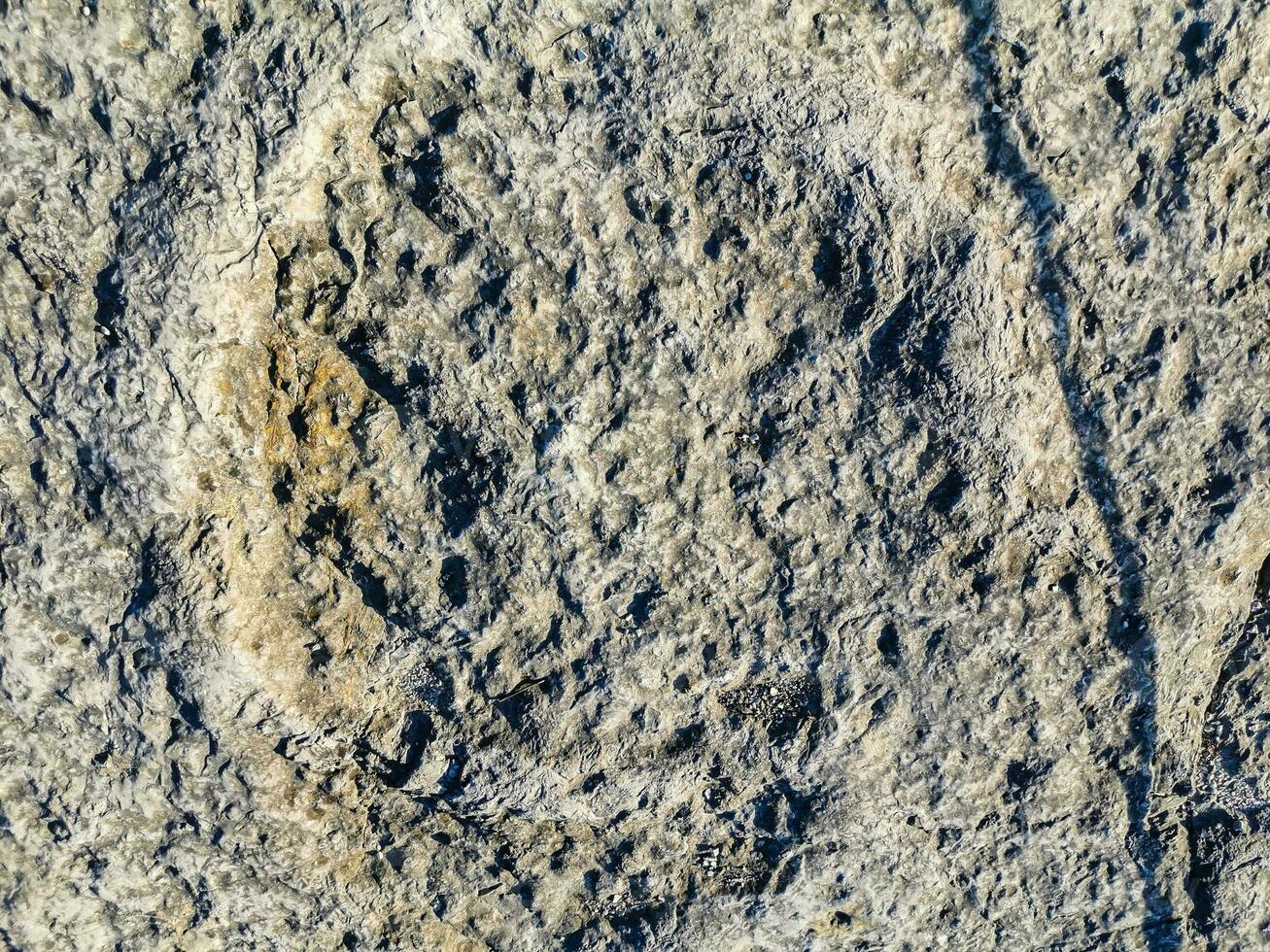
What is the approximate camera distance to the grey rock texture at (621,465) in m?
3.09

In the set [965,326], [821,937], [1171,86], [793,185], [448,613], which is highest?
[1171,86]

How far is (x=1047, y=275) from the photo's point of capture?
3.30 meters

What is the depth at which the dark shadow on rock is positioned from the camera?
126 inches

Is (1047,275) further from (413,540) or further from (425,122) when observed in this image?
(413,540)

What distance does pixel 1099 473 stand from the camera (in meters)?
3.45

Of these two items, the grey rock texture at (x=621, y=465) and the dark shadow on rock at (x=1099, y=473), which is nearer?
the grey rock texture at (x=621, y=465)

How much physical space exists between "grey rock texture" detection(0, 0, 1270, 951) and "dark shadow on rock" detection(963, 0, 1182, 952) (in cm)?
2

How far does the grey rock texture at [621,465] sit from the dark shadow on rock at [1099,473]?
0.06 ft

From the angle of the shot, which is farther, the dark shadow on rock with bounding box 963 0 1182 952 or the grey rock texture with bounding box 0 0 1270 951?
the dark shadow on rock with bounding box 963 0 1182 952

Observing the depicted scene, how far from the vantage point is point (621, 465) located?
3.36m

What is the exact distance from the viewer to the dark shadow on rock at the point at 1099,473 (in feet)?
10.5

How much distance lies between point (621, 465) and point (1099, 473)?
1.89 meters

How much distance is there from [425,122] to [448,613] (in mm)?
1855

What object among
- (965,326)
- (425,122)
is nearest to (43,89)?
(425,122)
